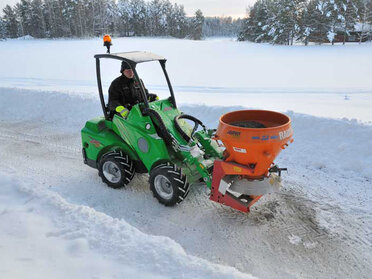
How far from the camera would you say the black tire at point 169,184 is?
432cm

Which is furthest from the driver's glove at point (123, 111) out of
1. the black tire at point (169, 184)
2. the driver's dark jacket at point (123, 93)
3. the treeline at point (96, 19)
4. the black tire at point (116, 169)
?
the treeline at point (96, 19)

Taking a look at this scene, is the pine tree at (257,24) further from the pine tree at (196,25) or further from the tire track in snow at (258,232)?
the tire track in snow at (258,232)

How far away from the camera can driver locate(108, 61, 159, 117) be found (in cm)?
497

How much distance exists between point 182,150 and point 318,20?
33.1 m

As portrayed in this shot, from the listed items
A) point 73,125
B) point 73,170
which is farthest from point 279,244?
point 73,125

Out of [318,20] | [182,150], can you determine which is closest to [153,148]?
[182,150]

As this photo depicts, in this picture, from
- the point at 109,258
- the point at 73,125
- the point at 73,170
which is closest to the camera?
the point at 109,258

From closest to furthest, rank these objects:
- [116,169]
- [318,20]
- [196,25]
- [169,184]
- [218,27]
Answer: [169,184] → [116,169] → [318,20] → [196,25] → [218,27]

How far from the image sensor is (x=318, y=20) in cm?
3238

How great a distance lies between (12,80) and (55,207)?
13.2 metres

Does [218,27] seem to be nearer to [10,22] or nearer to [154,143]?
[10,22]

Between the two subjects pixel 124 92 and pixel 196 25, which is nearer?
pixel 124 92

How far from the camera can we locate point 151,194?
4.90 metres

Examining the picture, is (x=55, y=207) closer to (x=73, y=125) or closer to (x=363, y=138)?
(x=73, y=125)
